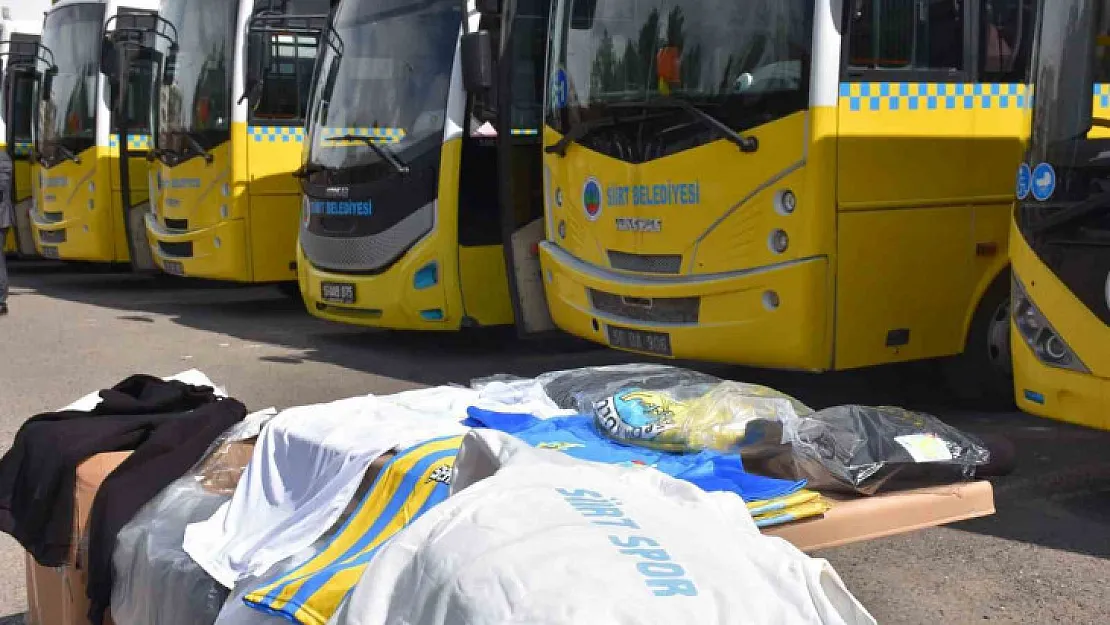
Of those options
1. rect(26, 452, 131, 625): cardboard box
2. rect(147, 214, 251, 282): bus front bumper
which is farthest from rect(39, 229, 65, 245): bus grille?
rect(26, 452, 131, 625): cardboard box

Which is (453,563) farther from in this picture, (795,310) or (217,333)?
(217,333)

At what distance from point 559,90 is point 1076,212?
3.57 meters

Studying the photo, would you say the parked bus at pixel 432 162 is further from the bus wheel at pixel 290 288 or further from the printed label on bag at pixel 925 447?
the printed label on bag at pixel 925 447

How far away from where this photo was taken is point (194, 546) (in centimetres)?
321

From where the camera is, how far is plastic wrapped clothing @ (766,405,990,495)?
3.18m

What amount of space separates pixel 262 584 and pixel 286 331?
922 centimetres

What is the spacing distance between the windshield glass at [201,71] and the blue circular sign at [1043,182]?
814 cm

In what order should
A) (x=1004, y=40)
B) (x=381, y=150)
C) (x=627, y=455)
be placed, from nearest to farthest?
1. (x=627, y=455)
2. (x=1004, y=40)
3. (x=381, y=150)

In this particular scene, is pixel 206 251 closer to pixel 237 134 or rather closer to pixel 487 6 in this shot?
pixel 237 134

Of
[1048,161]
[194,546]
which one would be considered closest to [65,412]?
[194,546]

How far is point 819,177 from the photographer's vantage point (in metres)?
6.42

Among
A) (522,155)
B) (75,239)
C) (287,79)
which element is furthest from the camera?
(75,239)

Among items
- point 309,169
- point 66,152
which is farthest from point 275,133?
point 66,152

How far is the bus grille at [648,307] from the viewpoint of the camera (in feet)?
23.3
